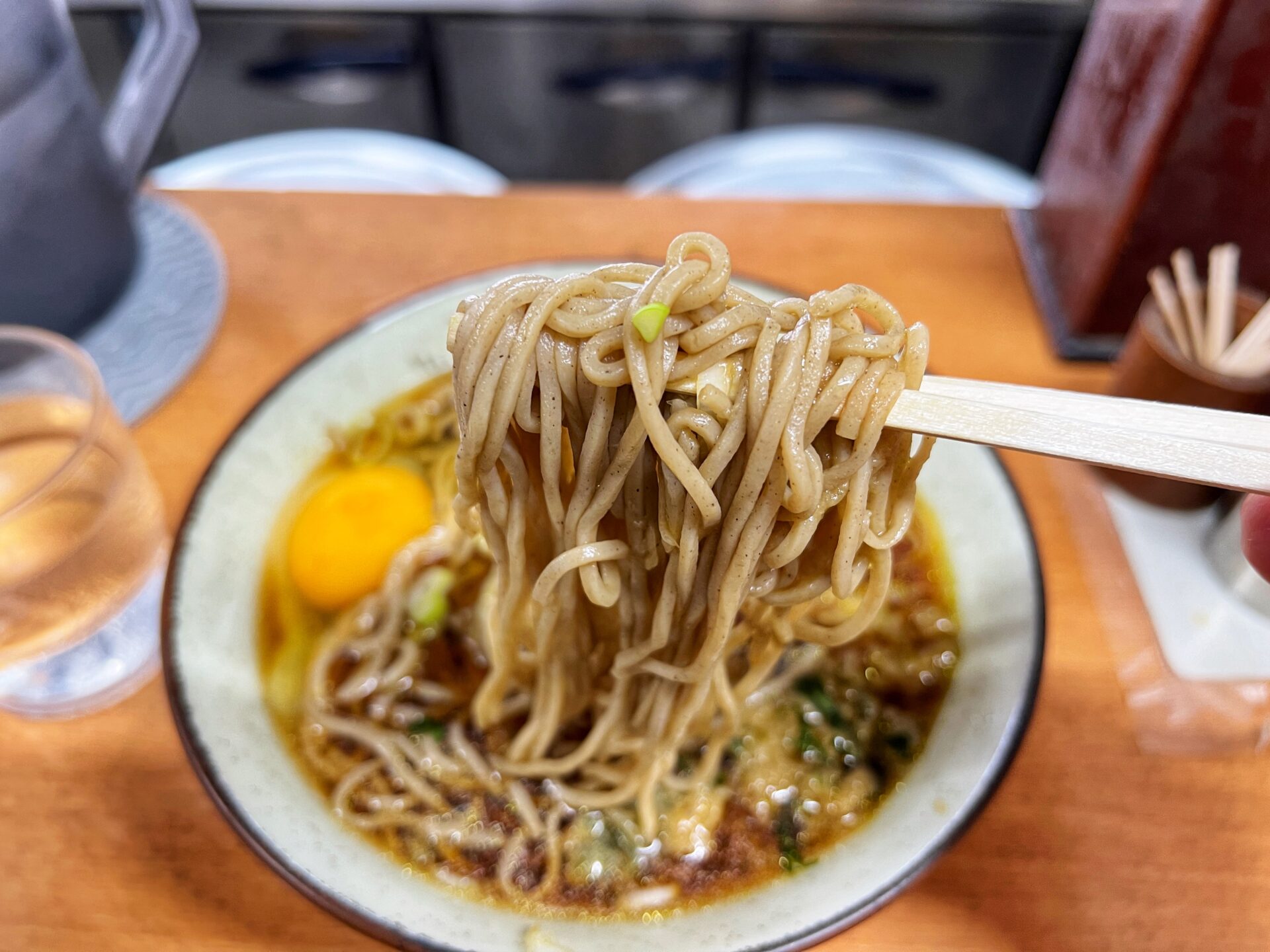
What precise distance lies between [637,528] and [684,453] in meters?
0.16

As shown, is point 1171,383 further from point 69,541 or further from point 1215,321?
point 69,541

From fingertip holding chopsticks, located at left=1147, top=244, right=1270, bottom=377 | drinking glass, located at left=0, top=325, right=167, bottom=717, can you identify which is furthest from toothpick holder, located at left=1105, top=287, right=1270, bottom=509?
drinking glass, located at left=0, top=325, right=167, bottom=717

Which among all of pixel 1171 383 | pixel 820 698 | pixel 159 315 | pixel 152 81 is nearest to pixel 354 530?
pixel 159 315

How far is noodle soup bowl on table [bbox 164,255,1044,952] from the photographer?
98 cm

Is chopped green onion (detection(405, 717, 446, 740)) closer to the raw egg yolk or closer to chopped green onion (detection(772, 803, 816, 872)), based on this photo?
the raw egg yolk

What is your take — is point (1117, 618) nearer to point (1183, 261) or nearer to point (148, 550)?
point (1183, 261)

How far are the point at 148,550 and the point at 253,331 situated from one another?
1.95ft

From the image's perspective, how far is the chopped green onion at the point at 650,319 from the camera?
0.88m

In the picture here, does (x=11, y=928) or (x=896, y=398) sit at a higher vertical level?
(x=896, y=398)

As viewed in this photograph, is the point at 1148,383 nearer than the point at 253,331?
Yes

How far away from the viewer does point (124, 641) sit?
1.42 metres

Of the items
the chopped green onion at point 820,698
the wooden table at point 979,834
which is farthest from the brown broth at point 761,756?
the wooden table at point 979,834

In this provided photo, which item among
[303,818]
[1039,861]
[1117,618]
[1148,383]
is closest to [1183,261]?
[1148,383]

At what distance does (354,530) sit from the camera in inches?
62.7
